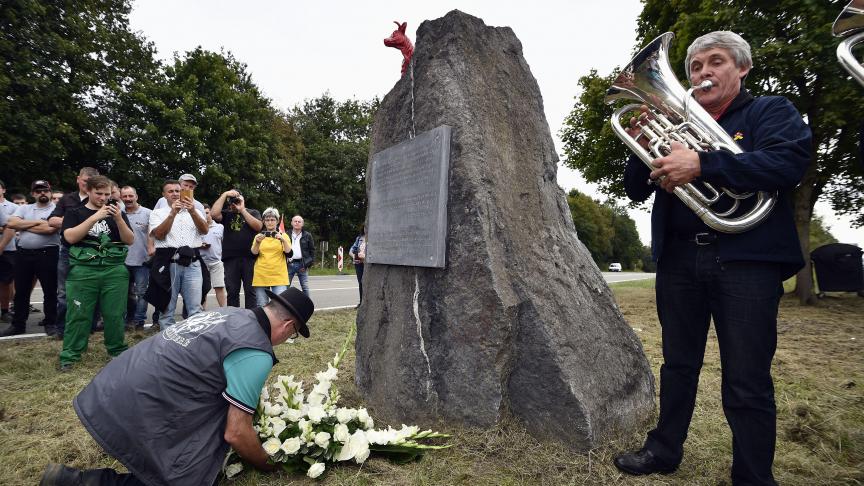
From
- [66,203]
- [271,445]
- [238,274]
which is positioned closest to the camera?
[271,445]

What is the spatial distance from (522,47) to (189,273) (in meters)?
4.50

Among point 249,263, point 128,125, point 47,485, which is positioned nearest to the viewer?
point 47,485

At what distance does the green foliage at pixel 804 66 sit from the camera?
24.0 ft

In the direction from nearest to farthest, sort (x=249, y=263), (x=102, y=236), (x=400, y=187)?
1. (x=400, y=187)
2. (x=102, y=236)
3. (x=249, y=263)

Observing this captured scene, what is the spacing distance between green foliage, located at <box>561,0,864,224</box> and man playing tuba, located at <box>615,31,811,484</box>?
7.00 meters

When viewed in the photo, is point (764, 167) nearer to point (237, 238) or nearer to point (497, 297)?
point (497, 297)

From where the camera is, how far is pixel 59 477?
2.05 meters

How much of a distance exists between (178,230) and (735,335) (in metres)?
5.49

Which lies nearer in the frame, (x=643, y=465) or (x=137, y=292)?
(x=643, y=465)

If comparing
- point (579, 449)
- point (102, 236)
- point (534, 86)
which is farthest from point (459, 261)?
point (102, 236)

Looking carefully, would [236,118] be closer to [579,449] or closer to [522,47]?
[522,47]

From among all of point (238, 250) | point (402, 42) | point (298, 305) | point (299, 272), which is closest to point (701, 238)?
point (298, 305)

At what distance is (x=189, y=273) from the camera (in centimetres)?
530

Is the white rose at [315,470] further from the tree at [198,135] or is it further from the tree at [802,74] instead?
the tree at [198,135]
